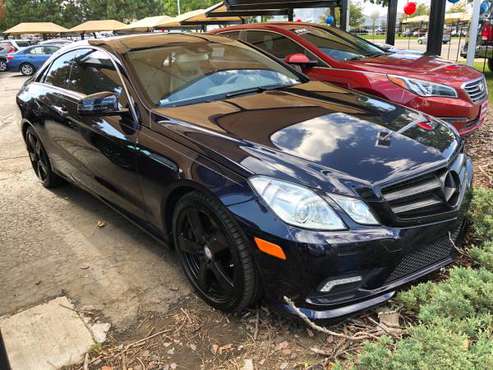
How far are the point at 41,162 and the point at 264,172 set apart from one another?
135 inches

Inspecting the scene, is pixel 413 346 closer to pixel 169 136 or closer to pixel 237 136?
pixel 237 136

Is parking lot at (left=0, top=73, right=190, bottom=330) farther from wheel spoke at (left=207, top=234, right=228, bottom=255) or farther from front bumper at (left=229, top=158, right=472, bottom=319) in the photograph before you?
front bumper at (left=229, top=158, right=472, bottom=319)

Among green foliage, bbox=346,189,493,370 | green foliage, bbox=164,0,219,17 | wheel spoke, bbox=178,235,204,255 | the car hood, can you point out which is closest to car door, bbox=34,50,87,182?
the car hood

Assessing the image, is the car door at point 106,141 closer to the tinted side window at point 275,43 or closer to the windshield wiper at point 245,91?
the windshield wiper at point 245,91

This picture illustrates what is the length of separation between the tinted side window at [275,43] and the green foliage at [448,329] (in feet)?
13.1

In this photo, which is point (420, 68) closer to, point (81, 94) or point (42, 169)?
point (81, 94)

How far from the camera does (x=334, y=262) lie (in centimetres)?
211

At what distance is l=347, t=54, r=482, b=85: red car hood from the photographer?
4.97m

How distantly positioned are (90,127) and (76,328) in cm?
151

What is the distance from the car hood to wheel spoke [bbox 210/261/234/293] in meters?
0.60

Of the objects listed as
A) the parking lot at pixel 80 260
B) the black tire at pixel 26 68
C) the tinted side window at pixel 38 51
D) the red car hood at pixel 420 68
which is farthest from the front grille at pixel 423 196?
the black tire at pixel 26 68

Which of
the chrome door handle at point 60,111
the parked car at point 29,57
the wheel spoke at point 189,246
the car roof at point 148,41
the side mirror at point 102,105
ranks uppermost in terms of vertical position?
the car roof at point 148,41

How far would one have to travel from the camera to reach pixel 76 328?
264 centimetres

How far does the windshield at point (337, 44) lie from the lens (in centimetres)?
577
